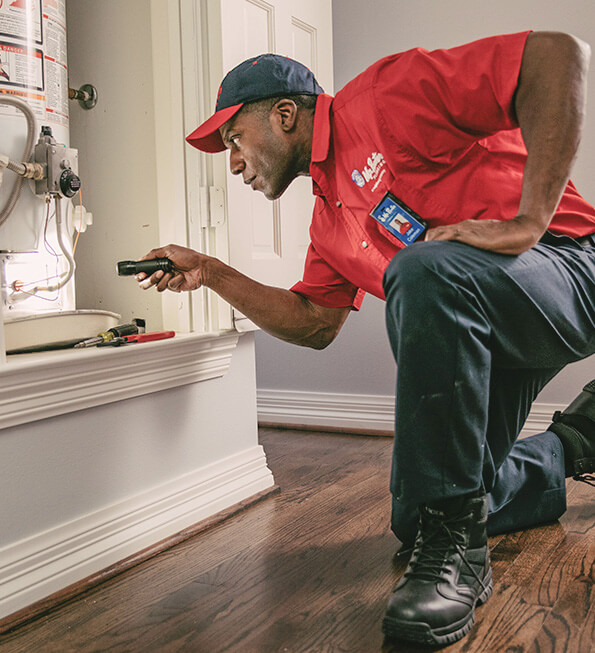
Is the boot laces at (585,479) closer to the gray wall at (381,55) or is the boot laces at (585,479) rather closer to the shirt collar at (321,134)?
the gray wall at (381,55)

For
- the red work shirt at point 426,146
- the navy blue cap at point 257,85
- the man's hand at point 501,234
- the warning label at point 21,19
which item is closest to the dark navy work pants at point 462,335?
the man's hand at point 501,234

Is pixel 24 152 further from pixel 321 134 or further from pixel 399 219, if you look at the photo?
pixel 399 219

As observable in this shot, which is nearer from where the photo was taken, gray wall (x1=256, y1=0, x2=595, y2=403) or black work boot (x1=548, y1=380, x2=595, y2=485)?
black work boot (x1=548, y1=380, x2=595, y2=485)

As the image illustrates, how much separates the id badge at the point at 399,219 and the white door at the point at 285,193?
0.45 m

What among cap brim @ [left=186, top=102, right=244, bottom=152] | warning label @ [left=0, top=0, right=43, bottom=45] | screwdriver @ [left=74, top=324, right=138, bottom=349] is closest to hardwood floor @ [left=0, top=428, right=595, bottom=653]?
screwdriver @ [left=74, top=324, right=138, bottom=349]

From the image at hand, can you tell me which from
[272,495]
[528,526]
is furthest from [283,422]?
[528,526]

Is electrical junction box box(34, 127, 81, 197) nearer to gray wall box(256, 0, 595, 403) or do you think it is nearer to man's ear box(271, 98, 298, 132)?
man's ear box(271, 98, 298, 132)

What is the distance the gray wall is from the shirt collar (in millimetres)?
1068

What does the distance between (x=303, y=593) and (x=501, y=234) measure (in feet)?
2.12

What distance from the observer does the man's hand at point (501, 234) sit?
103 cm

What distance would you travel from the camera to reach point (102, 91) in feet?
5.42

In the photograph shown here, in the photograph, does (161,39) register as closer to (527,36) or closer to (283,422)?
(527,36)

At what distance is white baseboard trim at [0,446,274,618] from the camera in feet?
3.59

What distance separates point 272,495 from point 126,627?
68 centimetres
